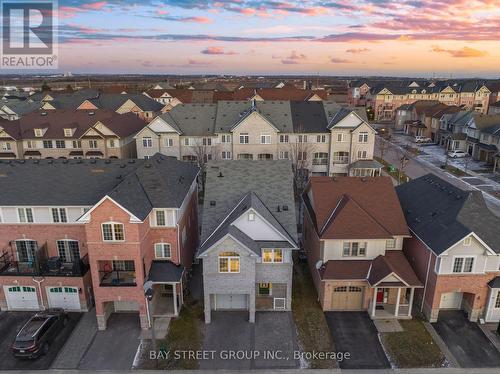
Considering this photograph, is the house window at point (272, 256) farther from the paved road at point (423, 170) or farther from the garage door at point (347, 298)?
the paved road at point (423, 170)

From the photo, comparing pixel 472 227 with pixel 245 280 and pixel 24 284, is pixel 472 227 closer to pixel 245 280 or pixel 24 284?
pixel 245 280

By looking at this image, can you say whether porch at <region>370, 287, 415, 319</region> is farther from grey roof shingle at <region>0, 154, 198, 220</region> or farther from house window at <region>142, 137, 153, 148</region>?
house window at <region>142, 137, 153, 148</region>

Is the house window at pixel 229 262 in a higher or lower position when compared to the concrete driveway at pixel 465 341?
higher

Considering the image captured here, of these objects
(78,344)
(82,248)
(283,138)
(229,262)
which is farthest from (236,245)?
(283,138)

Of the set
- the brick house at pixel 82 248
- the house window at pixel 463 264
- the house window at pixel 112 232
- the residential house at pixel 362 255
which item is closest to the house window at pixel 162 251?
the brick house at pixel 82 248

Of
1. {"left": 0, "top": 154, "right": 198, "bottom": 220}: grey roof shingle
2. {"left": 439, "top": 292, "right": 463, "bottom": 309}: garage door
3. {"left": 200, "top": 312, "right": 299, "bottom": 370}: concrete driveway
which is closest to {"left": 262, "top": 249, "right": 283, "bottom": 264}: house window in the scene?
{"left": 200, "top": 312, "right": 299, "bottom": 370}: concrete driveway

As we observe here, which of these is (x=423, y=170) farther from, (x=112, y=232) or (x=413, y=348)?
(x=112, y=232)
